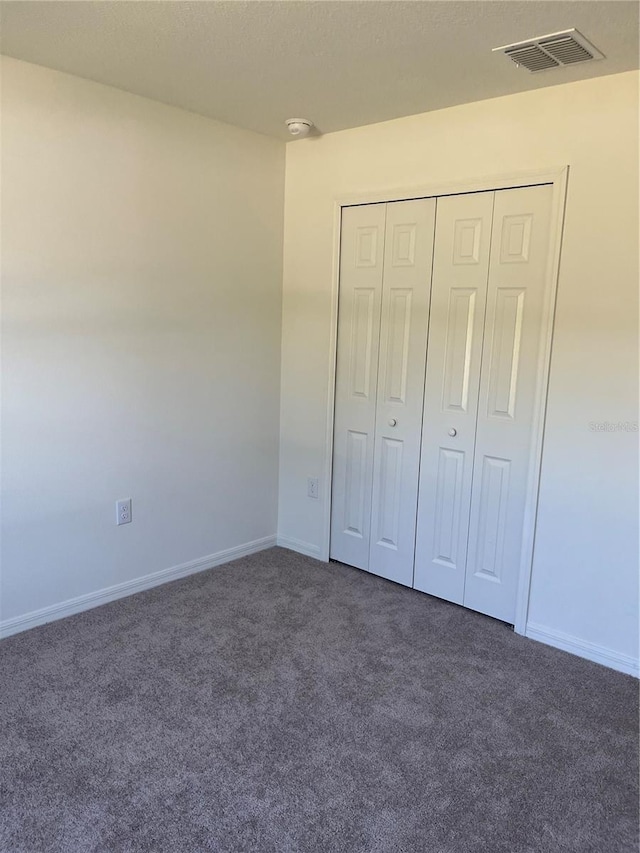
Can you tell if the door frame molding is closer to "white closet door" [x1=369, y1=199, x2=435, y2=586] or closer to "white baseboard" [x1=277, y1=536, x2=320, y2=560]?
"white closet door" [x1=369, y1=199, x2=435, y2=586]

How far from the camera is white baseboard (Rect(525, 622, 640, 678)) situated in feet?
8.75

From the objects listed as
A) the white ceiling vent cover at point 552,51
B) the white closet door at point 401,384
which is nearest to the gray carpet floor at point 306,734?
the white closet door at point 401,384

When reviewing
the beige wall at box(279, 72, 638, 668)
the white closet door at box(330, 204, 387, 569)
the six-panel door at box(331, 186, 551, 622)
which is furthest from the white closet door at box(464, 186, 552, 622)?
the white closet door at box(330, 204, 387, 569)

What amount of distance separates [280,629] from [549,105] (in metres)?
2.60

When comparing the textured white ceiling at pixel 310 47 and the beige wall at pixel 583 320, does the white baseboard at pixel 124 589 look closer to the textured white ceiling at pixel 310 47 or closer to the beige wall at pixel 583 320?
the beige wall at pixel 583 320

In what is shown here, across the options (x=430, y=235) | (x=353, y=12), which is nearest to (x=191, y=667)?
(x=430, y=235)

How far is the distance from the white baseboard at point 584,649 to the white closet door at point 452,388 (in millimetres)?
424

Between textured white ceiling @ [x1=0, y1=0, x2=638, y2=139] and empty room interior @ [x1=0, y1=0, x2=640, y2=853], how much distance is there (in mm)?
18

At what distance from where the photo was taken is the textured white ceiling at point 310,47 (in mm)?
2053

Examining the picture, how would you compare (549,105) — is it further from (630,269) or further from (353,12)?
(353,12)

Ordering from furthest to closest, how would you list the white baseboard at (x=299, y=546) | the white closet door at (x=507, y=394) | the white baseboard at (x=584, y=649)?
the white baseboard at (x=299, y=546), the white closet door at (x=507, y=394), the white baseboard at (x=584, y=649)

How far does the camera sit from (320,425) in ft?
12.2

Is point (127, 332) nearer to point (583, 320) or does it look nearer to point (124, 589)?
point (124, 589)

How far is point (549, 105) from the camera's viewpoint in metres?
2.68
